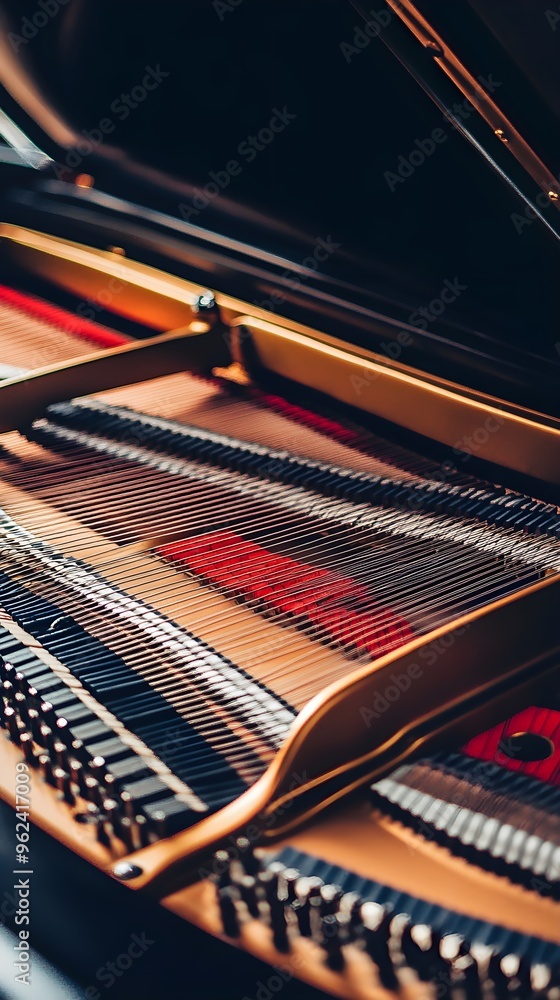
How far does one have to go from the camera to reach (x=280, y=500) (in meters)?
2.28

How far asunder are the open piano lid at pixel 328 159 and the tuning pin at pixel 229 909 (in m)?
1.34

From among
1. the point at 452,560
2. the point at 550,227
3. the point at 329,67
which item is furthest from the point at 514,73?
the point at 452,560

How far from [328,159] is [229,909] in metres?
2.08

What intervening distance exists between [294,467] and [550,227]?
2.72ft

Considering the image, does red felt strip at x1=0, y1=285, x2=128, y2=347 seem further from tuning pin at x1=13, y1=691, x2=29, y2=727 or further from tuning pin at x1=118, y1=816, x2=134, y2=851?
tuning pin at x1=118, y1=816, x2=134, y2=851

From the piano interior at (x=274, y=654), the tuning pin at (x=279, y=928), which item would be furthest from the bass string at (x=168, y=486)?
the tuning pin at (x=279, y=928)

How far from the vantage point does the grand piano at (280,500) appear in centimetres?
126

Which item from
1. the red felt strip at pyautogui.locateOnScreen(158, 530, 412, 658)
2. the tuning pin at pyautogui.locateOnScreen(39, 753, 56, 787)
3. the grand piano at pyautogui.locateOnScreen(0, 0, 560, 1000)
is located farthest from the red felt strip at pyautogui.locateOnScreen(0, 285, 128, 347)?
the tuning pin at pyautogui.locateOnScreen(39, 753, 56, 787)

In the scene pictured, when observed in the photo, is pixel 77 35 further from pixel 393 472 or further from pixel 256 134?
pixel 393 472

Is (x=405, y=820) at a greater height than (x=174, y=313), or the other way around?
(x=174, y=313)

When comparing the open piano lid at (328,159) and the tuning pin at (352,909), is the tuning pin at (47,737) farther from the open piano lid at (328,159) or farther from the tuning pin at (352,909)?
the open piano lid at (328,159)

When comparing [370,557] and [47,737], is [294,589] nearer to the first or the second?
[370,557]

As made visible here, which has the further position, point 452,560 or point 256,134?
point 256,134

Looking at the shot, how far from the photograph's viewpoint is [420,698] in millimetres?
1501
